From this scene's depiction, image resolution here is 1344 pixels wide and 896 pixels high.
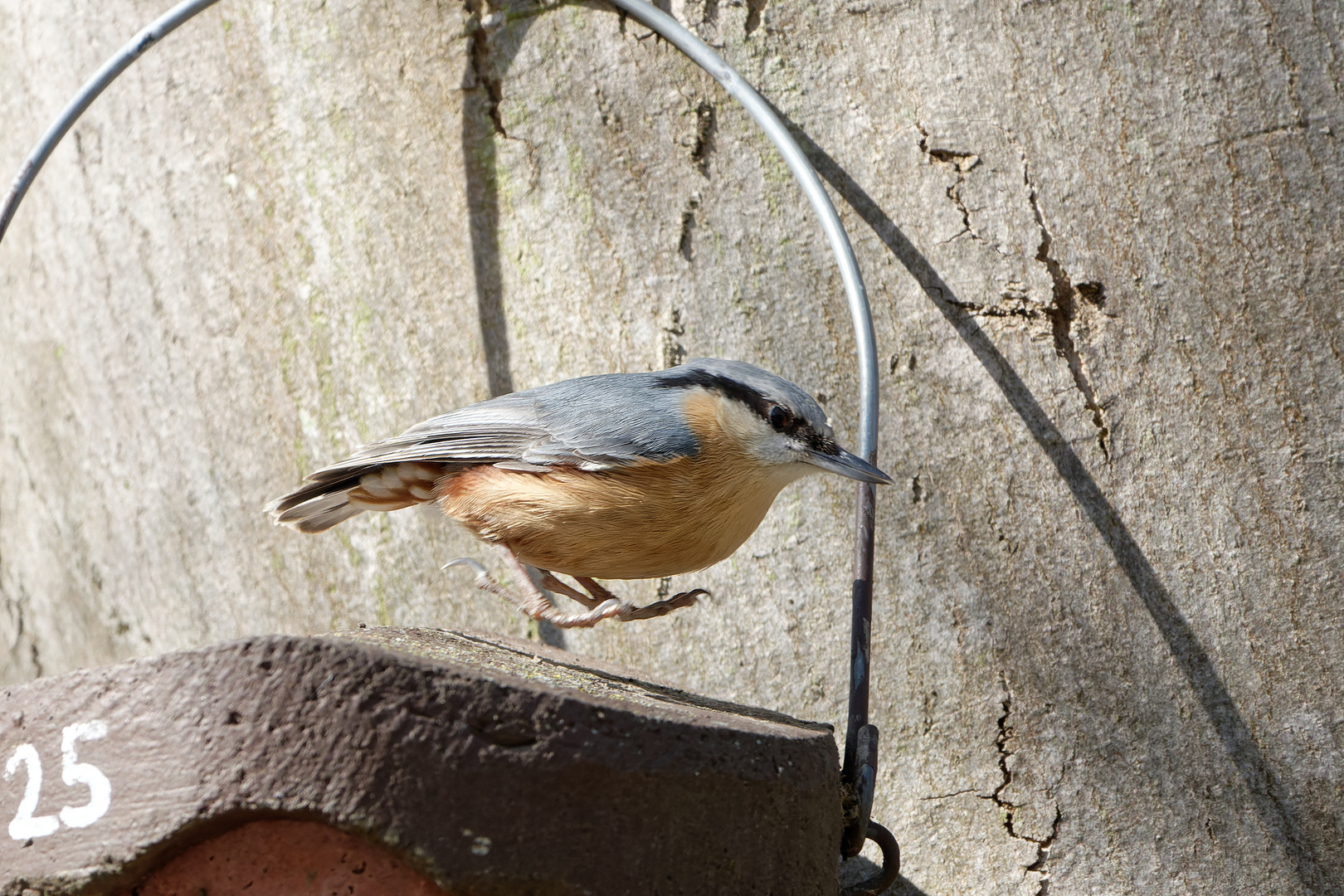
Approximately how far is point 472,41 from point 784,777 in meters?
1.57

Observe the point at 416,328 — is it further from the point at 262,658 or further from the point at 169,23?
the point at 262,658

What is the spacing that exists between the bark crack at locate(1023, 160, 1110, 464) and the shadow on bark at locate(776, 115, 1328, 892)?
70mm

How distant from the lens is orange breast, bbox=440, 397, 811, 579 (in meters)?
1.66

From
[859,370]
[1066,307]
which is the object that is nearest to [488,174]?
[859,370]

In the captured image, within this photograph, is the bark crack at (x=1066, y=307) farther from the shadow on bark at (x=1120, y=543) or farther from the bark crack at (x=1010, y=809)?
the bark crack at (x=1010, y=809)

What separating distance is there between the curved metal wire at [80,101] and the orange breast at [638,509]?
933mm

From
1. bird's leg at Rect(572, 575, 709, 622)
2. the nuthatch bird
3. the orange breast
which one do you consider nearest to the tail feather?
the nuthatch bird

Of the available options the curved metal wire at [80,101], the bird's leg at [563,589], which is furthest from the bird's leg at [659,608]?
the curved metal wire at [80,101]

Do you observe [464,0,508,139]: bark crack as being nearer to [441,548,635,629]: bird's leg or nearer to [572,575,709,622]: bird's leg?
[441,548,635,629]: bird's leg

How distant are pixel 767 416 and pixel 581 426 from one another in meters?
0.31

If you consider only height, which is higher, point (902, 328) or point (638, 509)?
point (902, 328)

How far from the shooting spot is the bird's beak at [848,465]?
5.27 ft

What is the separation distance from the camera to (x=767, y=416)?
1.75 metres

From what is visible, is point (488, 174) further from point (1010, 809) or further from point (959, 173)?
point (1010, 809)
